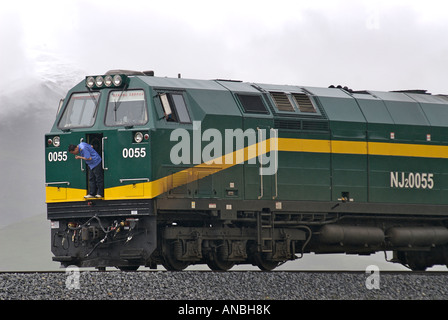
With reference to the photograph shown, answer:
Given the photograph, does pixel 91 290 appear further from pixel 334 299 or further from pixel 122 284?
pixel 334 299

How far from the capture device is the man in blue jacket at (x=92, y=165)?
19344mm

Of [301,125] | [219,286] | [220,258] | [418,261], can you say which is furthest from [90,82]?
[418,261]

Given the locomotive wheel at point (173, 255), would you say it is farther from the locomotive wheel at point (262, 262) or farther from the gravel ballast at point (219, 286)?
the gravel ballast at point (219, 286)

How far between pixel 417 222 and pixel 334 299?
7513mm

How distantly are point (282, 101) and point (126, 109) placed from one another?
3.97m

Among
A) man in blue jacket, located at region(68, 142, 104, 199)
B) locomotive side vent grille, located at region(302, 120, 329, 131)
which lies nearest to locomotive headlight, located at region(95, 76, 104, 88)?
man in blue jacket, located at region(68, 142, 104, 199)

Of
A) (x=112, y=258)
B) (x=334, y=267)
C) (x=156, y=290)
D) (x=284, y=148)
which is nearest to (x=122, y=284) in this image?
(x=156, y=290)

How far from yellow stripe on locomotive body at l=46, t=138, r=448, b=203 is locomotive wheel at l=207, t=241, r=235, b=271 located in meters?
1.66

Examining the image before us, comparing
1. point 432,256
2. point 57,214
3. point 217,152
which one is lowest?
point 432,256

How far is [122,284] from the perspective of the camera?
613 inches

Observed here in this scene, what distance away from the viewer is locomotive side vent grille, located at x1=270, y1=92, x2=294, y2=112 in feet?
69.8

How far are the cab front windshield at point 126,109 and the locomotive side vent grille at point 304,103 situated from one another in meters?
4.15

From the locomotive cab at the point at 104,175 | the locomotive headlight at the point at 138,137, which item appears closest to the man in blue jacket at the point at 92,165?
the locomotive cab at the point at 104,175

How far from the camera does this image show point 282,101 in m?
21.4
